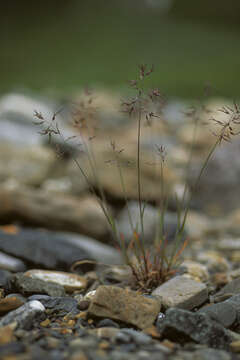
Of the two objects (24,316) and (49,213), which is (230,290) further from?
(49,213)

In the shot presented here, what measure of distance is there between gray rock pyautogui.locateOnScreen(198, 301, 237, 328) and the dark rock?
3.88 feet

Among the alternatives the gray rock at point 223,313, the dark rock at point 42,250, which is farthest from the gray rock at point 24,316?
the dark rock at point 42,250

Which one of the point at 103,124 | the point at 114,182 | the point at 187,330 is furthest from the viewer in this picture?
the point at 103,124

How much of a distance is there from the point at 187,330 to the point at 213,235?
98.2 inches

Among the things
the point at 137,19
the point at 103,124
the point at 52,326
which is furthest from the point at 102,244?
the point at 137,19

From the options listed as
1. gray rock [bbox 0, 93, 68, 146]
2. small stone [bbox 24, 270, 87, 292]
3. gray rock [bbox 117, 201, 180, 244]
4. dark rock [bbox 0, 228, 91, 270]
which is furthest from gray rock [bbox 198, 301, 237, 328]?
gray rock [bbox 0, 93, 68, 146]

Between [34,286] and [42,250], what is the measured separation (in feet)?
2.32

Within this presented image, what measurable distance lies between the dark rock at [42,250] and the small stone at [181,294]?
2.90ft

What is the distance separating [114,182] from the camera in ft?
13.8

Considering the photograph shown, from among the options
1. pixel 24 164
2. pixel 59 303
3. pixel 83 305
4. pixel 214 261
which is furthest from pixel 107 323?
pixel 24 164

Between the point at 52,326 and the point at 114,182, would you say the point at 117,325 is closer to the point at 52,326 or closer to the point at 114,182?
the point at 52,326

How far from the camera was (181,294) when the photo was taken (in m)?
1.88

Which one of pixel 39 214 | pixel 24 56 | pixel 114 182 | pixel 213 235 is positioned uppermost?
pixel 24 56

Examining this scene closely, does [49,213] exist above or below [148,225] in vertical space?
below
